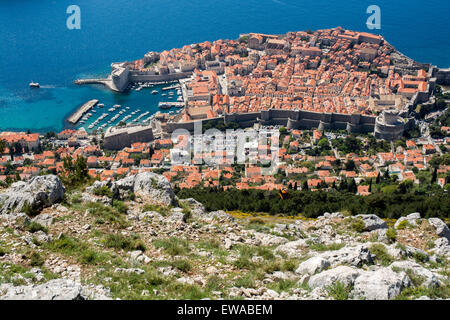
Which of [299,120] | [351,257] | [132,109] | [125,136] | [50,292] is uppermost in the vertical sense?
[132,109]

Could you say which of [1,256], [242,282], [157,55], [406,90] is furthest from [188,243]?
[157,55]

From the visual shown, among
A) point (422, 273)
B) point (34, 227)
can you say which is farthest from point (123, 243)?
point (422, 273)

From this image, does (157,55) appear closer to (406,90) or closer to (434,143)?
(406,90)

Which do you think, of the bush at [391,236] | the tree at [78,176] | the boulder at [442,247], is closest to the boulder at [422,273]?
the boulder at [442,247]

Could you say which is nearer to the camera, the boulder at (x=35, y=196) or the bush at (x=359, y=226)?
the boulder at (x=35, y=196)

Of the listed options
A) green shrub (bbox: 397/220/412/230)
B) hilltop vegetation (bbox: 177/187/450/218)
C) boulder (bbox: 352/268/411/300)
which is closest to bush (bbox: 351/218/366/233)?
green shrub (bbox: 397/220/412/230)

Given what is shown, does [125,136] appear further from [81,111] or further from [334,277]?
[334,277]

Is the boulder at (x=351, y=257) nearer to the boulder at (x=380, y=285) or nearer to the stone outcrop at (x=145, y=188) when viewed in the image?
the boulder at (x=380, y=285)
